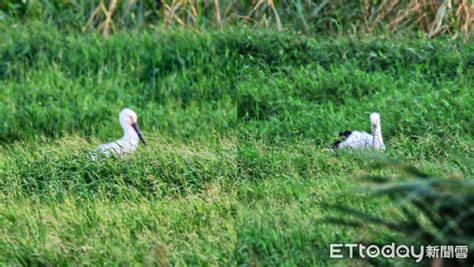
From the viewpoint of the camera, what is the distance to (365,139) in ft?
22.2

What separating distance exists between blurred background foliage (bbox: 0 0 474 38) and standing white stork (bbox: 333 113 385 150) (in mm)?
2122

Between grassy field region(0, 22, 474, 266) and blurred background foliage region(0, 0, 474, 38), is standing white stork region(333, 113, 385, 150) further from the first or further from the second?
blurred background foliage region(0, 0, 474, 38)

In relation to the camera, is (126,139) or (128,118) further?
(128,118)

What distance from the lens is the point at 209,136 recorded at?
7.68 metres

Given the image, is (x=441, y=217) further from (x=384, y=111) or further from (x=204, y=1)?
(x=204, y=1)

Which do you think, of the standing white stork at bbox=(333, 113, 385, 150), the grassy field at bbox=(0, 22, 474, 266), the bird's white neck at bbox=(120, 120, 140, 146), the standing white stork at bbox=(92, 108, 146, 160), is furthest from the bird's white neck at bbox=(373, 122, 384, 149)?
the bird's white neck at bbox=(120, 120, 140, 146)

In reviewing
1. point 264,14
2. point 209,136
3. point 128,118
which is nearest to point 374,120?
point 209,136

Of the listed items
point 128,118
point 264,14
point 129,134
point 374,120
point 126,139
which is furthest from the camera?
point 264,14

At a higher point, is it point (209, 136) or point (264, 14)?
point (264, 14)

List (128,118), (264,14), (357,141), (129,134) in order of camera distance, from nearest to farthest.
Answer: (357,141) → (129,134) → (128,118) → (264,14)

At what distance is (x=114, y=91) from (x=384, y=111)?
2.30 m

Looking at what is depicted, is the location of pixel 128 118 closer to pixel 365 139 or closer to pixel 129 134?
pixel 129 134

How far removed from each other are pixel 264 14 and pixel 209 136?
2.00 meters

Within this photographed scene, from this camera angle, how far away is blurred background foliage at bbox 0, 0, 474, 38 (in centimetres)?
902
